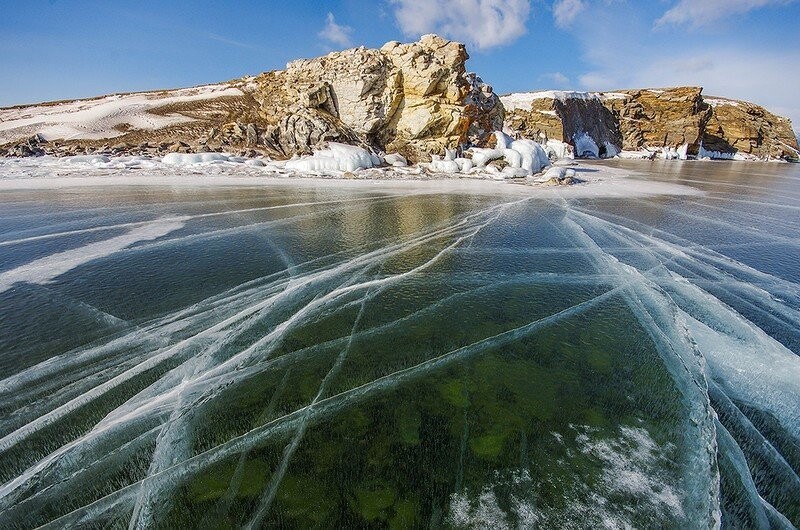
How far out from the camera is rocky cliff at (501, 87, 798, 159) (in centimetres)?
6438

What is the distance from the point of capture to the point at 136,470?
3061 millimetres

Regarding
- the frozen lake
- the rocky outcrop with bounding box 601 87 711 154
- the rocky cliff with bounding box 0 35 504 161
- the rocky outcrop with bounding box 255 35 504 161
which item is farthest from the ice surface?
the rocky outcrop with bounding box 601 87 711 154

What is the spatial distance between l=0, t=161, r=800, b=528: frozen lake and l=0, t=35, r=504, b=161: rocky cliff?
2319 cm

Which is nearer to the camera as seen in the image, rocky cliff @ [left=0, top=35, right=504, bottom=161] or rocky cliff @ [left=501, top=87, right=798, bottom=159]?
rocky cliff @ [left=0, top=35, right=504, bottom=161]

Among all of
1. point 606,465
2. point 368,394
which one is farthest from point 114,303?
point 606,465

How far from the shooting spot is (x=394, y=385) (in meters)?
4.06

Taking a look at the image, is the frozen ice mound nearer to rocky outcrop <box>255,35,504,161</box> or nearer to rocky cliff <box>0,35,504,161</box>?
rocky cliff <box>0,35,504,161</box>

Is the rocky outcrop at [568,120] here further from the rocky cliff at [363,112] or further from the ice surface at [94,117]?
the ice surface at [94,117]

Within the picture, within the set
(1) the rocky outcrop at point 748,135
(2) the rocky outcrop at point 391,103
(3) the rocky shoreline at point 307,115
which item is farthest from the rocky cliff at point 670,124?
(2) the rocky outcrop at point 391,103

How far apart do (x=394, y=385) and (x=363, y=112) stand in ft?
100

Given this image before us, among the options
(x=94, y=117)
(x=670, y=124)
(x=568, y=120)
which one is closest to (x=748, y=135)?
(x=670, y=124)

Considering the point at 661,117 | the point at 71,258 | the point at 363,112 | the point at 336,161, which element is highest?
the point at 661,117

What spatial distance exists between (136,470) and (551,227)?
11272mm

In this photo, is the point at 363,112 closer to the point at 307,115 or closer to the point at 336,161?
the point at 307,115
